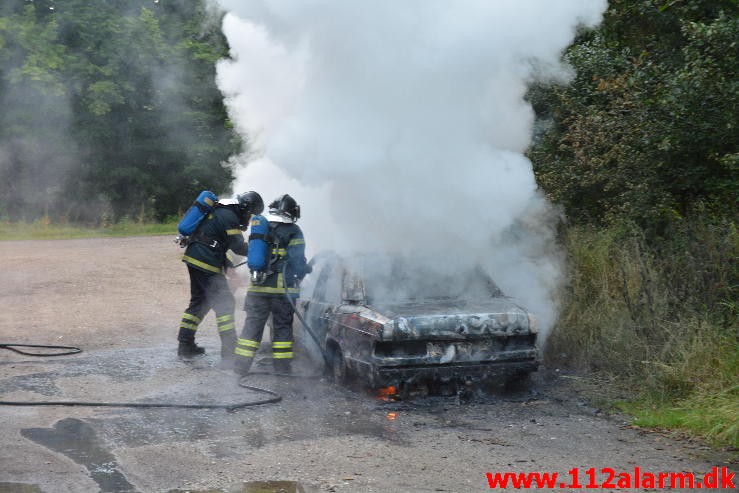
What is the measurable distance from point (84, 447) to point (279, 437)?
141cm

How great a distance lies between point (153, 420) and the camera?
674 cm

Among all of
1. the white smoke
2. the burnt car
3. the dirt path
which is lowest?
the dirt path

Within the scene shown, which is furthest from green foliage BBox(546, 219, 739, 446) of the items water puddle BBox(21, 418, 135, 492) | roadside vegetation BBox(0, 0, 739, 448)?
water puddle BBox(21, 418, 135, 492)

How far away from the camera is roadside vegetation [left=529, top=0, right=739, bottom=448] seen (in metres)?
6.93

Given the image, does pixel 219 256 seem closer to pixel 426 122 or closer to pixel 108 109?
pixel 426 122

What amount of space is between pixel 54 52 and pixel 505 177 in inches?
629

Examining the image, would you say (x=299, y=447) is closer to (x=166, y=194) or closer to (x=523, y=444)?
(x=523, y=444)

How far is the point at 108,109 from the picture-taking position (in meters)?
22.5

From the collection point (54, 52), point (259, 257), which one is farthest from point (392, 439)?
point (54, 52)

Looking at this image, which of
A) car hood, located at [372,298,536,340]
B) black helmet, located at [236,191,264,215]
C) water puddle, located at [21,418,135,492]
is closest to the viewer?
water puddle, located at [21,418,135,492]

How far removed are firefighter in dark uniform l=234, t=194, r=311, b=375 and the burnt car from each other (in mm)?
521

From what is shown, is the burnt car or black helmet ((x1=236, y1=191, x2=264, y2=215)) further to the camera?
black helmet ((x1=236, y1=191, x2=264, y2=215))

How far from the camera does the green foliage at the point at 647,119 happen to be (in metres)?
7.60

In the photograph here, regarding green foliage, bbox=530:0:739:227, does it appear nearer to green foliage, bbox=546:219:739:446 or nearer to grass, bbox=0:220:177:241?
green foliage, bbox=546:219:739:446
